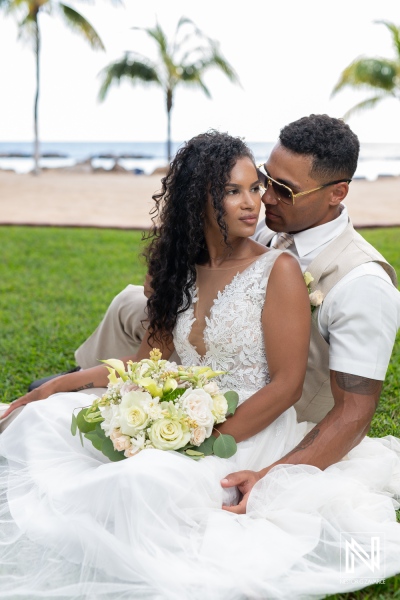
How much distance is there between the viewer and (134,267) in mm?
11570

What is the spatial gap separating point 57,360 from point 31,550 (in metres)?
3.86

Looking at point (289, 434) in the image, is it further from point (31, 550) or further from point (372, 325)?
point (31, 550)

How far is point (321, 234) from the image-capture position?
396 centimetres

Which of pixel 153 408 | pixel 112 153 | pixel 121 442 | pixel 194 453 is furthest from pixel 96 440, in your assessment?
pixel 112 153

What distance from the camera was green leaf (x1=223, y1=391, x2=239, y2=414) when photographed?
345 centimetres

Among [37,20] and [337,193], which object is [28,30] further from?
[337,193]

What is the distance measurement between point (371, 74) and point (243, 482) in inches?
920

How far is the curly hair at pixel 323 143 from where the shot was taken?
3.90m

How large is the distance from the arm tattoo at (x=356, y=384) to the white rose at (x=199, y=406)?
676 mm

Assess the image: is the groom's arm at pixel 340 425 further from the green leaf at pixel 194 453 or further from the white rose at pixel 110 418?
the white rose at pixel 110 418

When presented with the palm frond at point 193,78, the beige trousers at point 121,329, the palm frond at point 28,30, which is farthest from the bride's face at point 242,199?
the palm frond at point 193,78

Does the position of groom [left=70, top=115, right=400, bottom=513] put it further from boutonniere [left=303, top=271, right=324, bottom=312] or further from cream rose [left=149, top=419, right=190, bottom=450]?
cream rose [left=149, top=419, right=190, bottom=450]

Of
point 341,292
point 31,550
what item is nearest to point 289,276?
point 341,292
